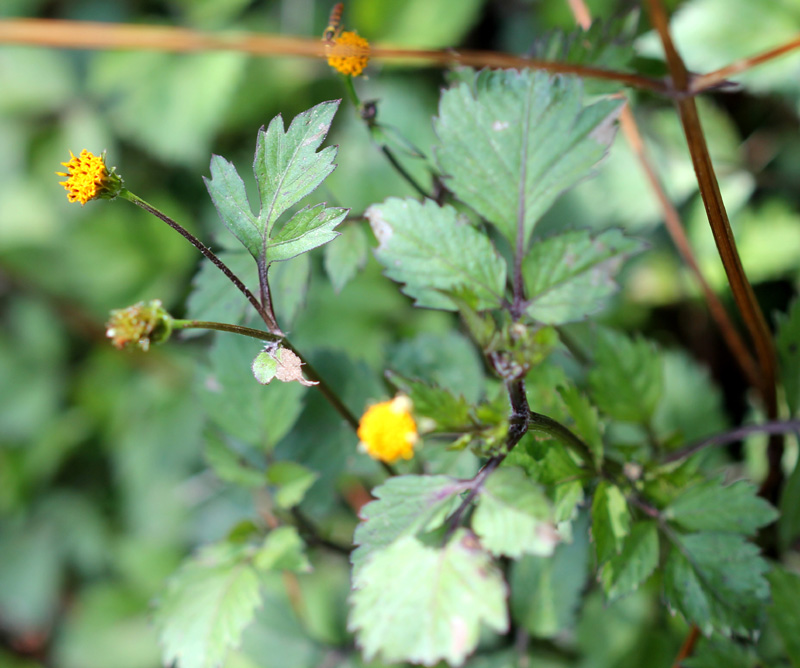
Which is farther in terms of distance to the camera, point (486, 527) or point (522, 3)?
point (522, 3)

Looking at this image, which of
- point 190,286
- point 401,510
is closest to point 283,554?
point 401,510

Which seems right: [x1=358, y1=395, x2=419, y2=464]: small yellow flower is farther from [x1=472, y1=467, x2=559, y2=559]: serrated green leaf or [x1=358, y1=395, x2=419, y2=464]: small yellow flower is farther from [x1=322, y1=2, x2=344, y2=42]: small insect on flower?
[x1=322, y1=2, x2=344, y2=42]: small insect on flower

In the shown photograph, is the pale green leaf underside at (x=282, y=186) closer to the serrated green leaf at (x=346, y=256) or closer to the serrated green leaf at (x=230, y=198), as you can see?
the serrated green leaf at (x=230, y=198)

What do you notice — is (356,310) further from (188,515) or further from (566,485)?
(566,485)

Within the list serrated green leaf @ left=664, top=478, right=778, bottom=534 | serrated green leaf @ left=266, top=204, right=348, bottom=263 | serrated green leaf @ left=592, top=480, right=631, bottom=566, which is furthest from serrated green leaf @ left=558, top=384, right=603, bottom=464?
serrated green leaf @ left=266, top=204, right=348, bottom=263

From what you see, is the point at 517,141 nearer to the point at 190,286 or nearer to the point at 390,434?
the point at 390,434

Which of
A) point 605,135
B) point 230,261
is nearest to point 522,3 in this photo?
point 605,135
